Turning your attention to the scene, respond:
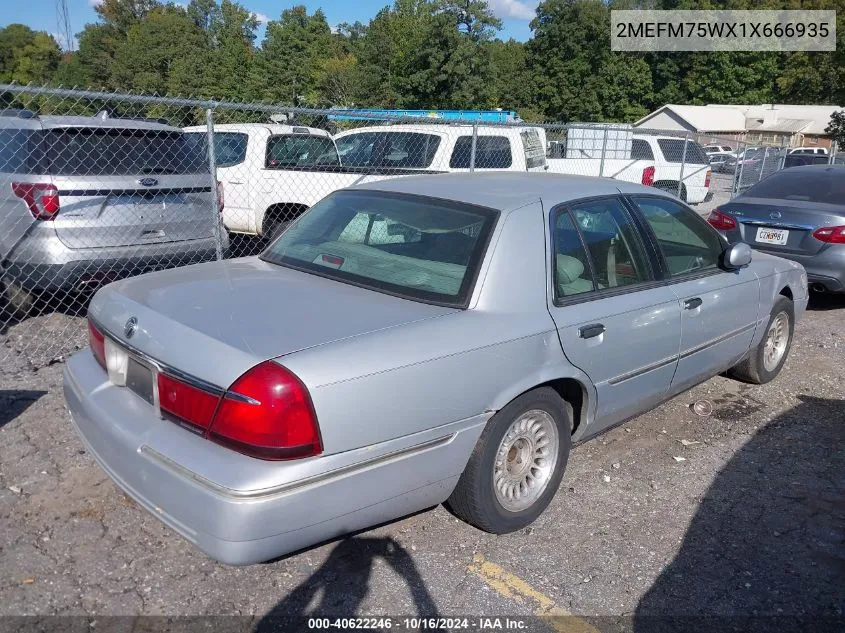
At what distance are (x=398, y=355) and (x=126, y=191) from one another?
153 inches

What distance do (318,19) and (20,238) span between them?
7778 centimetres

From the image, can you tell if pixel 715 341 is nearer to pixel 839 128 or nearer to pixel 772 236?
pixel 772 236

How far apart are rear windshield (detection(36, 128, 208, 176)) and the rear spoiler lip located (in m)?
0.17

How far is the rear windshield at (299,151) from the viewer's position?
9086 mm

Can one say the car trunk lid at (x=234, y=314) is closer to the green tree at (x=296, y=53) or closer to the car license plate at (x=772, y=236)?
the car license plate at (x=772, y=236)

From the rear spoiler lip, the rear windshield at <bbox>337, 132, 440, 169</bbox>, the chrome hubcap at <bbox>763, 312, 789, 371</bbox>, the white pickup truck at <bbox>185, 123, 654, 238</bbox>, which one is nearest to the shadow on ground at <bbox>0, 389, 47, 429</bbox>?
the rear spoiler lip

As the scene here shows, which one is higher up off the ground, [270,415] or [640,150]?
[640,150]

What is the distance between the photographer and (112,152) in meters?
5.73

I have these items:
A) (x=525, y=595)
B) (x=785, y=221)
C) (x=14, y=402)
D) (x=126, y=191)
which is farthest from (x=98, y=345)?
(x=785, y=221)

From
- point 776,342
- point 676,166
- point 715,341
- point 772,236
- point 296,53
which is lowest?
point 776,342

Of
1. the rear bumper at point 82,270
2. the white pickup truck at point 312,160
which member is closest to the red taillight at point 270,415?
the rear bumper at point 82,270

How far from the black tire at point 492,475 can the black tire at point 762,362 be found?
233 centimetres

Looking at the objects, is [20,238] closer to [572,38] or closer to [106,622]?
[106,622]

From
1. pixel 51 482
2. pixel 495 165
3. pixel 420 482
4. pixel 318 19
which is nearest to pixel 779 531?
pixel 420 482
